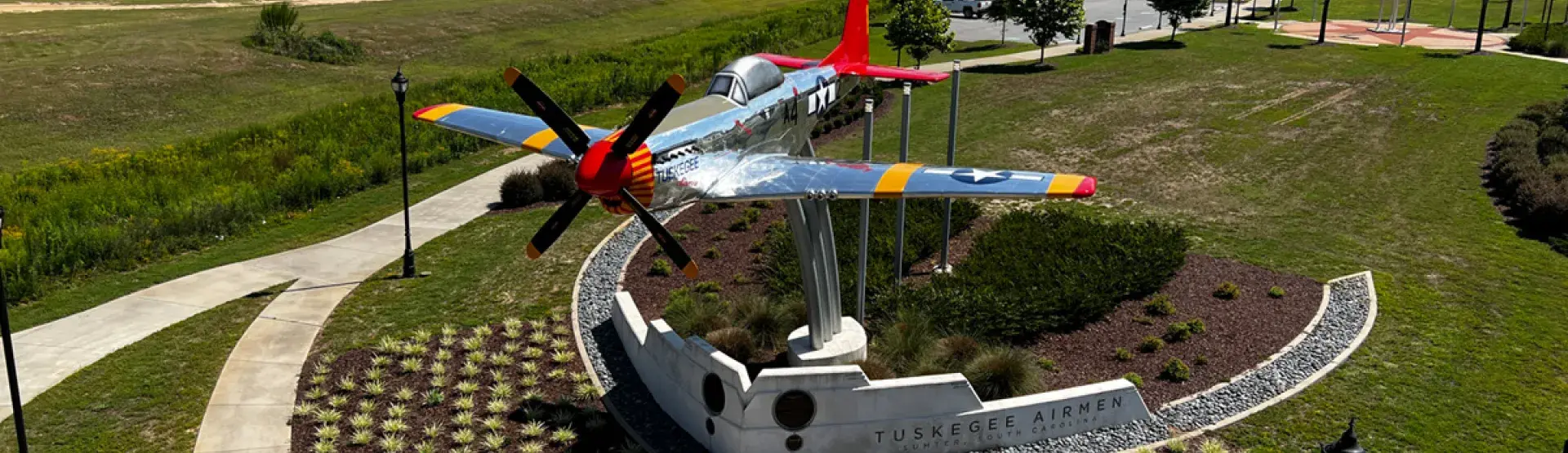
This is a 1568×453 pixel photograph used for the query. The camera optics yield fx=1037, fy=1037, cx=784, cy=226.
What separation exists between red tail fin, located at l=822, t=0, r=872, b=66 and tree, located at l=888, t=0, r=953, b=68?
2560cm

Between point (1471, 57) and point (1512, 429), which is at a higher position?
point (1471, 57)

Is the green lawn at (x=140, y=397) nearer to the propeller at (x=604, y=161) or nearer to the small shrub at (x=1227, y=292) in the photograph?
the propeller at (x=604, y=161)

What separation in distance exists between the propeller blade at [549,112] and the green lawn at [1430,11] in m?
64.6

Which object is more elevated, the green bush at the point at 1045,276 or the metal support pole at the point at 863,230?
the metal support pole at the point at 863,230

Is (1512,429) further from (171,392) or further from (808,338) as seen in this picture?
(171,392)

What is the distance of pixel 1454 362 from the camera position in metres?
18.8

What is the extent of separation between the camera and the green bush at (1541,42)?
160 ft

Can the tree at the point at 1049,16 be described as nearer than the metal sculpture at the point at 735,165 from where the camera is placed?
No

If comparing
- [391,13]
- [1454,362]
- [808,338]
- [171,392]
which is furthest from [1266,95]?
[391,13]

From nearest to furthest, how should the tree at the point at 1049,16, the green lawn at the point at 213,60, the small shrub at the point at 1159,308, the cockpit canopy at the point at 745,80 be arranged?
the cockpit canopy at the point at 745,80, the small shrub at the point at 1159,308, the green lawn at the point at 213,60, the tree at the point at 1049,16

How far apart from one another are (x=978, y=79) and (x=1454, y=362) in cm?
3118

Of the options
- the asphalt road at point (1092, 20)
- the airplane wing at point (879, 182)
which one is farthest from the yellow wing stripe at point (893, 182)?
the asphalt road at point (1092, 20)

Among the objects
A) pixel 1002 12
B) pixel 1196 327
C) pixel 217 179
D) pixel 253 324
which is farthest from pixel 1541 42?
pixel 217 179

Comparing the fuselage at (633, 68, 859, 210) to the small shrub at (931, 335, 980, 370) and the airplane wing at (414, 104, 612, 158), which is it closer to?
the airplane wing at (414, 104, 612, 158)
